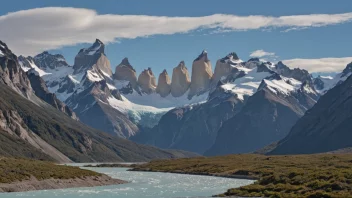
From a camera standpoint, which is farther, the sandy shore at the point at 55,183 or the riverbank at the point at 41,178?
the riverbank at the point at 41,178

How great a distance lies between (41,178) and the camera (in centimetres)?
13775

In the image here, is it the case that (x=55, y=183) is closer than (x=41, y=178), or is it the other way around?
(x=55, y=183)

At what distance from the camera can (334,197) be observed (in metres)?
97.8

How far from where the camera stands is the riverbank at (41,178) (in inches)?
5049

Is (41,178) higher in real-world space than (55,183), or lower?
higher

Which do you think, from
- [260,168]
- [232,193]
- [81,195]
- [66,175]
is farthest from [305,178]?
[260,168]

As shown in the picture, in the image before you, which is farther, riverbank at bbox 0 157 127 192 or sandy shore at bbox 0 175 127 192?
riverbank at bbox 0 157 127 192

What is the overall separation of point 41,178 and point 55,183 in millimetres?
3132

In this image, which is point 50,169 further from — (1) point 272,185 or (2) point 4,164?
(1) point 272,185

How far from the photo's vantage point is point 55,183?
137500 millimetres

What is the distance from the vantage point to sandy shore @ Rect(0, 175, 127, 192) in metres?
125

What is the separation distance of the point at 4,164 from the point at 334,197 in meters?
79.9

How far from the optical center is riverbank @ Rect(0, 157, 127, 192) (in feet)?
421

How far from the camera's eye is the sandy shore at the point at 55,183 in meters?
125
